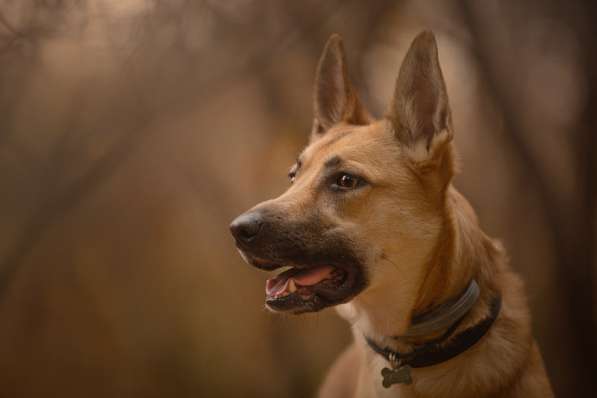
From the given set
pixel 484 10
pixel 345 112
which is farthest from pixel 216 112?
pixel 484 10

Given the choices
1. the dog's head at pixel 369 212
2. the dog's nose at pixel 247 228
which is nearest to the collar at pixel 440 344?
the dog's head at pixel 369 212

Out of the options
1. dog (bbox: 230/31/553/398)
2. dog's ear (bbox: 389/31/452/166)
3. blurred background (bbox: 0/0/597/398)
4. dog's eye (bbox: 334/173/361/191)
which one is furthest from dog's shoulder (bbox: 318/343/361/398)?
dog's ear (bbox: 389/31/452/166)

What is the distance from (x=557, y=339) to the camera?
2.48 meters

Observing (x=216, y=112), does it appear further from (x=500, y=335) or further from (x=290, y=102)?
(x=500, y=335)

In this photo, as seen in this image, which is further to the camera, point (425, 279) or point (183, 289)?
point (183, 289)

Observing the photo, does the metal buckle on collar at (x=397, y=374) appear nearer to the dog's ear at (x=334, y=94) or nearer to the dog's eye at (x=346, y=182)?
the dog's eye at (x=346, y=182)

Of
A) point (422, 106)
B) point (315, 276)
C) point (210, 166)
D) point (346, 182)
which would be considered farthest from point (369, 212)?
point (210, 166)

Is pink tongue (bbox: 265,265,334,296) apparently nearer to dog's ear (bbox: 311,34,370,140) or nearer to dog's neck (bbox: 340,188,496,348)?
dog's neck (bbox: 340,188,496,348)

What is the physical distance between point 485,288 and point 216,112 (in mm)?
1314

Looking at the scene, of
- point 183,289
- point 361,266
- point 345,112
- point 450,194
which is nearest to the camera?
point 361,266

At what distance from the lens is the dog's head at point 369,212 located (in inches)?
63.5

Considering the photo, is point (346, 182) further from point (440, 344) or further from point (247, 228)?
point (440, 344)

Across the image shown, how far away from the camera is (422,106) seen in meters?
1.76

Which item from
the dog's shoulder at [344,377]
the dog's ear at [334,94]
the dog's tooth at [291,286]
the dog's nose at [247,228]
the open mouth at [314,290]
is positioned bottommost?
the dog's shoulder at [344,377]
